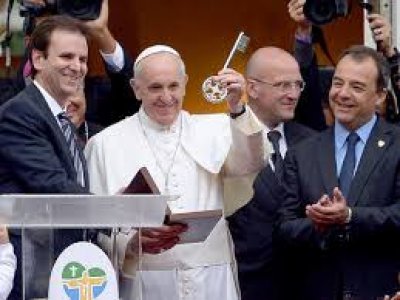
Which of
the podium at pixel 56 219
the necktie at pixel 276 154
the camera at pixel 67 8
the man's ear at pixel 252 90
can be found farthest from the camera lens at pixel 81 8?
the podium at pixel 56 219

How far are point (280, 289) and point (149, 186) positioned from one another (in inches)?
47.4

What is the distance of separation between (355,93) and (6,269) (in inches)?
67.7

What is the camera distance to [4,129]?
5.14 m

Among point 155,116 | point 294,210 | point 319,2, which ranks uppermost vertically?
point 319,2

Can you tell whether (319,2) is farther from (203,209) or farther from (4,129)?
(4,129)

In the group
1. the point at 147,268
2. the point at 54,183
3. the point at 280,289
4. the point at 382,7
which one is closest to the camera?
the point at 54,183

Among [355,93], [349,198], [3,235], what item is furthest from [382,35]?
[3,235]

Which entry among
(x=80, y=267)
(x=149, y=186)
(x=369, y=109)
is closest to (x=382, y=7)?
(x=369, y=109)

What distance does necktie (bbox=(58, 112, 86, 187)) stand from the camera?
526 cm

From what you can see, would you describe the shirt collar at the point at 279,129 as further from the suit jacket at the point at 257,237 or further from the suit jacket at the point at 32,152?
the suit jacket at the point at 32,152

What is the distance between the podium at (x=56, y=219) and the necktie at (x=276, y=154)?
3.79ft

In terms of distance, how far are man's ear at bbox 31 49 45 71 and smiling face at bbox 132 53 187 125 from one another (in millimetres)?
461

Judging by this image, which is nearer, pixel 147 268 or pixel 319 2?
pixel 147 268

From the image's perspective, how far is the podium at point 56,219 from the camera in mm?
4570
